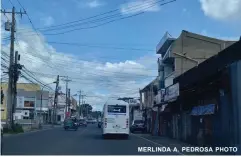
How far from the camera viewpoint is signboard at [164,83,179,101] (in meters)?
33.1

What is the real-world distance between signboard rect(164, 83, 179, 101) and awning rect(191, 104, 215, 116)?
11.4 feet

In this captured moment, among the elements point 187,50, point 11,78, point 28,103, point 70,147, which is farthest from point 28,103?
point 70,147

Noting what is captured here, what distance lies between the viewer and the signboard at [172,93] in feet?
109

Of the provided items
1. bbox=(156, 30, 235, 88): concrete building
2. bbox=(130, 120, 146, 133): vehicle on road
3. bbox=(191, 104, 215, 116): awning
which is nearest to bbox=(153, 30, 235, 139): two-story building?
bbox=(156, 30, 235, 88): concrete building

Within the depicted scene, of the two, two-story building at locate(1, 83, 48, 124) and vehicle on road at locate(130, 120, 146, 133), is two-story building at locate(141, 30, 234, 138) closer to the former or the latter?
vehicle on road at locate(130, 120, 146, 133)

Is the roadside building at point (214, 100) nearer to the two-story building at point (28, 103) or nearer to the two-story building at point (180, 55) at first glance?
the two-story building at point (180, 55)

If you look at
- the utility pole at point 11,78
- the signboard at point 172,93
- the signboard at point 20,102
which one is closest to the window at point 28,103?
the signboard at point 20,102

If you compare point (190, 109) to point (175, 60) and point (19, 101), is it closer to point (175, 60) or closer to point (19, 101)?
point (175, 60)

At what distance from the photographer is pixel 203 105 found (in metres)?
27.8

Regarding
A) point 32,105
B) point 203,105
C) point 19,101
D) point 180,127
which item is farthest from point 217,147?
point 32,105

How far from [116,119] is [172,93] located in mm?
5294

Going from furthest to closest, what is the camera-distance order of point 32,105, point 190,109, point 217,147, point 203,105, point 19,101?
point 32,105 < point 19,101 < point 190,109 < point 203,105 < point 217,147

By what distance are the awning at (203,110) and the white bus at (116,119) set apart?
6661mm

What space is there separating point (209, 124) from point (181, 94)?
7446 mm
